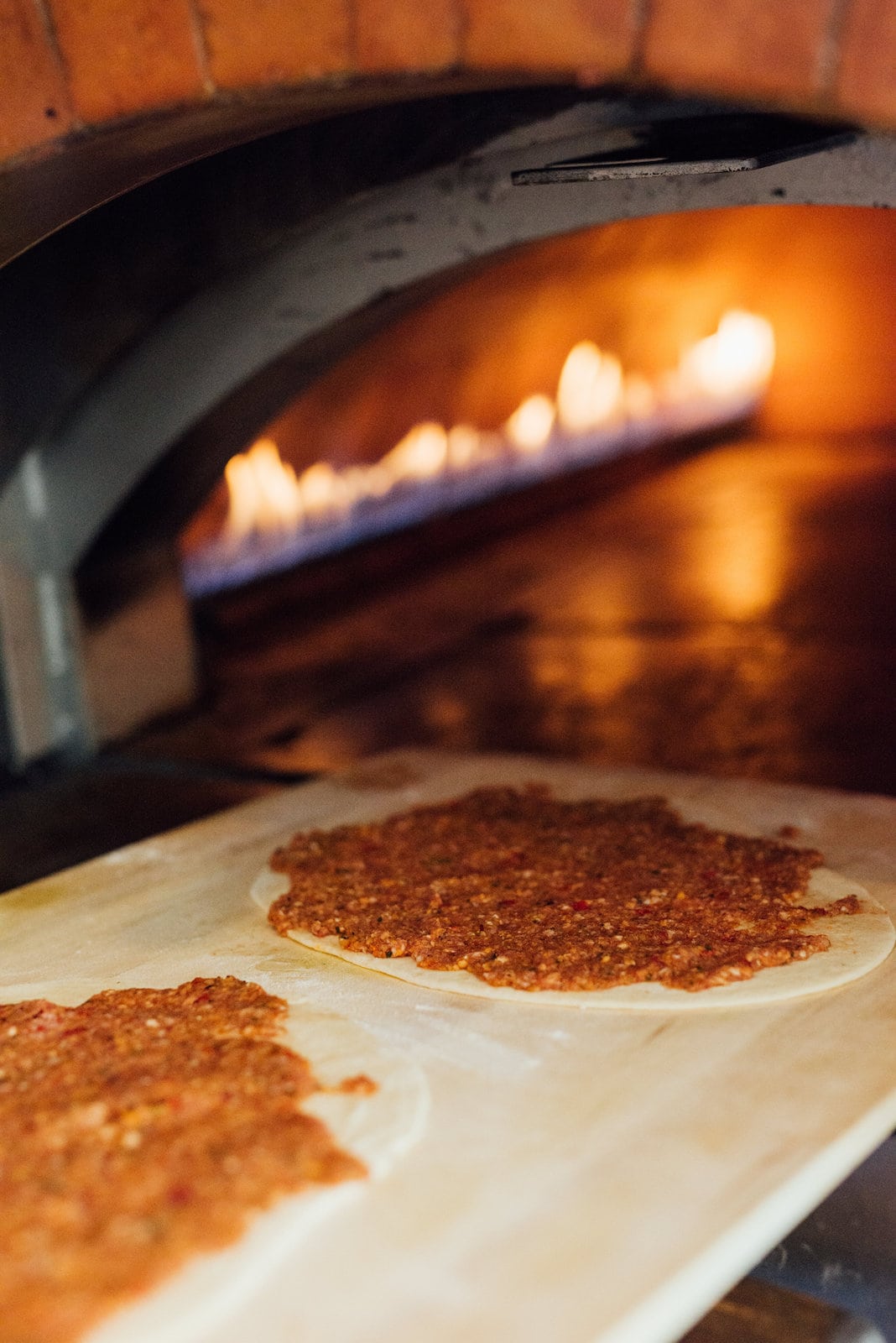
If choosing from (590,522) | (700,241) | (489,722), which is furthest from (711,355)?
(489,722)

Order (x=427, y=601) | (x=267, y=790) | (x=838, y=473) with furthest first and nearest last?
(x=838, y=473)
(x=427, y=601)
(x=267, y=790)

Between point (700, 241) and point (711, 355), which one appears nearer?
point (700, 241)

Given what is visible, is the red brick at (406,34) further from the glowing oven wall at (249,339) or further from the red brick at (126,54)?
the glowing oven wall at (249,339)

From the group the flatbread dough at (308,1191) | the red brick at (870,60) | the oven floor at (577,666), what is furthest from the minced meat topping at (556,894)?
the red brick at (870,60)

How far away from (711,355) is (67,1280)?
7799mm

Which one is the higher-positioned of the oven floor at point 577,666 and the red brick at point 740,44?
the red brick at point 740,44

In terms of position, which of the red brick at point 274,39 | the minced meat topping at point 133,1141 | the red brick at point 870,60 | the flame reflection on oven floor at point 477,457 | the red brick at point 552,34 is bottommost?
the minced meat topping at point 133,1141

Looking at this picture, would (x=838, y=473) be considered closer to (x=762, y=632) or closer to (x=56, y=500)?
(x=762, y=632)

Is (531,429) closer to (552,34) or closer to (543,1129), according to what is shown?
(552,34)

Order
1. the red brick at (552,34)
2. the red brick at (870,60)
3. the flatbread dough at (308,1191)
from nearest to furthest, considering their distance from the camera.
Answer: the flatbread dough at (308,1191)
the red brick at (870,60)
the red brick at (552,34)

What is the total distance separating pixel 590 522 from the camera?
701 cm

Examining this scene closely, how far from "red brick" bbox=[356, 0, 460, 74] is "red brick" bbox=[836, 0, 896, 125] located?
1.51 ft

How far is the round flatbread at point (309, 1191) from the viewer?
4.12 feet

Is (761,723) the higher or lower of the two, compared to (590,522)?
lower
